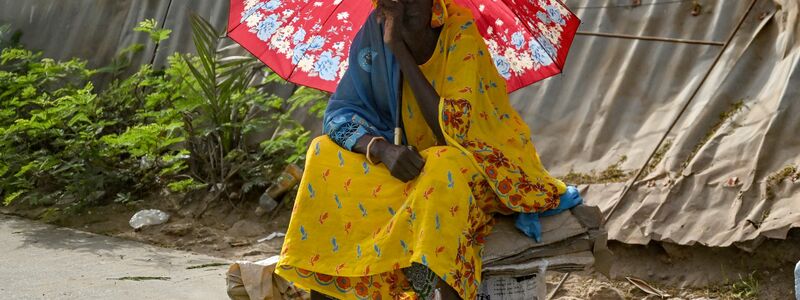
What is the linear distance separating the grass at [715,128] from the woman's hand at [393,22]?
207cm

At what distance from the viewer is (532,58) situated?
4312 mm

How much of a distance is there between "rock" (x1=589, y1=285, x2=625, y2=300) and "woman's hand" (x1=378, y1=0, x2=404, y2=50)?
6.05 ft

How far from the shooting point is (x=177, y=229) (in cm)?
646

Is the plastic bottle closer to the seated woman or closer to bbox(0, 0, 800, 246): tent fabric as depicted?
bbox(0, 0, 800, 246): tent fabric

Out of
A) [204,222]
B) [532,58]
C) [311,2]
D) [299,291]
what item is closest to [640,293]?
[532,58]

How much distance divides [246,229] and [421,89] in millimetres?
2988

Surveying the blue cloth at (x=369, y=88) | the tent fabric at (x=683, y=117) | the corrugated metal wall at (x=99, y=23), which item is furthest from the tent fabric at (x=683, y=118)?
the corrugated metal wall at (x=99, y=23)

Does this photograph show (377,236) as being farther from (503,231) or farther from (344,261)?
(503,231)

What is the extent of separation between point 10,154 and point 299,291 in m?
3.68

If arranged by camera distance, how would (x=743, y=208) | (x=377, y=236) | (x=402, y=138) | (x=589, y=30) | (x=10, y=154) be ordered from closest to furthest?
(x=377, y=236) → (x=402, y=138) → (x=743, y=208) → (x=589, y=30) → (x=10, y=154)

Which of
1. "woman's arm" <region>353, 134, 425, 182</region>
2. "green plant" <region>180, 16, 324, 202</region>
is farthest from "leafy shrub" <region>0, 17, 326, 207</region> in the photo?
"woman's arm" <region>353, 134, 425, 182</region>

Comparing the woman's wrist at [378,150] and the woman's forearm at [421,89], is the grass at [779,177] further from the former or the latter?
the woman's wrist at [378,150]

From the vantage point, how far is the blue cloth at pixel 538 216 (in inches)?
146

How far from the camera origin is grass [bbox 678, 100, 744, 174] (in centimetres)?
525
